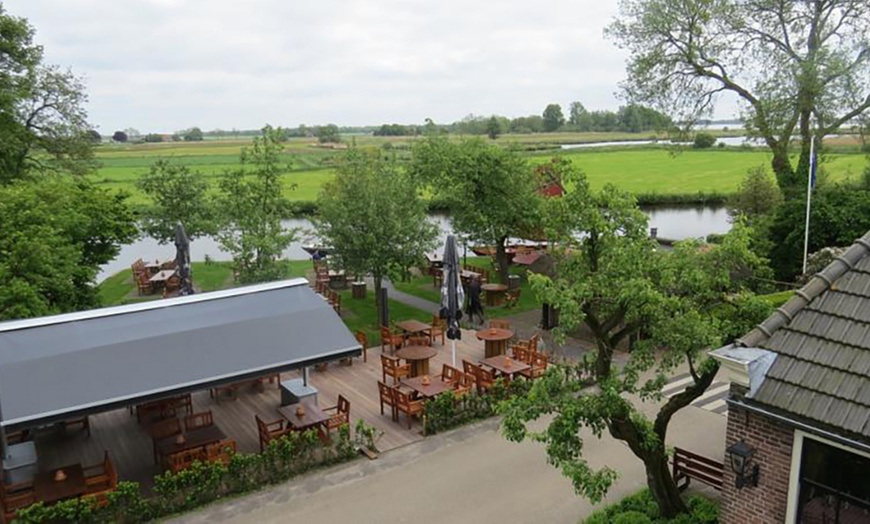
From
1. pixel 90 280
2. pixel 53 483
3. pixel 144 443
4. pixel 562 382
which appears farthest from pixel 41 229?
pixel 562 382

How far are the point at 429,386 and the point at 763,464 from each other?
7388 millimetres

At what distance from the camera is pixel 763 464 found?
7008 mm

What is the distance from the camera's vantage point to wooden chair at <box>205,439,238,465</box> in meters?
10.8

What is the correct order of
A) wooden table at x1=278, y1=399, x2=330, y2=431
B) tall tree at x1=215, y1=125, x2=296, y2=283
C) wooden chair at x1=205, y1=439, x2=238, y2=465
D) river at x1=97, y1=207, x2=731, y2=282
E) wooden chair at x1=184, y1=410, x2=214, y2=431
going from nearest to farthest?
wooden chair at x1=205, y1=439, x2=238, y2=465
wooden table at x1=278, y1=399, x2=330, y2=431
wooden chair at x1=184, y1=410, x2=214, y2=431
tall tree at x1=215, y1=125, x2=296, y2=283
river at x1=97, y1=207, x2=731, y2=282

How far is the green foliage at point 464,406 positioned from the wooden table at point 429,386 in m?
0.23

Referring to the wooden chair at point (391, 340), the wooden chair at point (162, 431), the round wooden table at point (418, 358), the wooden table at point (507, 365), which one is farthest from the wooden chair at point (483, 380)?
the wooden chair at point (162, 431)

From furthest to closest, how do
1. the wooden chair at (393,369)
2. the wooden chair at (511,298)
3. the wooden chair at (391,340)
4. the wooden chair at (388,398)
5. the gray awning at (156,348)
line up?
Answer: the wooden chair at (511,298)
the wooden chair at (391,340)
the wooden chair at (393,369)
the wooden chair at (388,398)
the gray awning at (156,348)

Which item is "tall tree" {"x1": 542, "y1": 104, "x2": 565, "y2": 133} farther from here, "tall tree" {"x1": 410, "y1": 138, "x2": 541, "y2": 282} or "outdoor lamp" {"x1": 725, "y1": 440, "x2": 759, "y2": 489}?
"outdoor lamp" {"x1": 725, "y1": 440, "x2": 759, "y2": 489}

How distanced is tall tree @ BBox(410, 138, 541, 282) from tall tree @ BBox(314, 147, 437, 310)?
8.86ft

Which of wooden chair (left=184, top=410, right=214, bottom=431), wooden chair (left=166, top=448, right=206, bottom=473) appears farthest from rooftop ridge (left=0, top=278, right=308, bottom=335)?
wooden chair (left=166, top=448, right=206, bottom=473)

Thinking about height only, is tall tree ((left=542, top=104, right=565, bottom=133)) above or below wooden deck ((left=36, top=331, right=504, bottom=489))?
above

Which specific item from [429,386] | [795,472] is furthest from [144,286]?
[795,472]

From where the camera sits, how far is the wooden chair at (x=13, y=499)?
9.57 meters

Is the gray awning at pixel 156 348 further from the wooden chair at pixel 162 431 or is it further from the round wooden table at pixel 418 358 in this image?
the round wooden table at pixel 418 358
